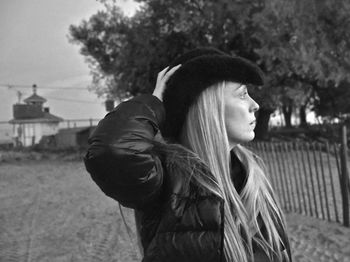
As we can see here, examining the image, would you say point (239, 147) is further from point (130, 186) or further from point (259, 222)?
point (130, 186)

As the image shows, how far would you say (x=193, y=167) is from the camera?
1.18 m

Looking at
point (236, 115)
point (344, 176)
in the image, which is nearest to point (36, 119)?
point (344, 176)

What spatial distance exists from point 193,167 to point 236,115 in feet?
0.80

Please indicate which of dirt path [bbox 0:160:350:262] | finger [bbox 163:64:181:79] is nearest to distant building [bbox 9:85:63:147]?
dirt path [bbox 0:160:350:262]

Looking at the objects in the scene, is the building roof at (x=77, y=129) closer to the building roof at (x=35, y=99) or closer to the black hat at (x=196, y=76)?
the building roof at (x=35, y=99)

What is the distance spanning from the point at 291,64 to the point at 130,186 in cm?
1130

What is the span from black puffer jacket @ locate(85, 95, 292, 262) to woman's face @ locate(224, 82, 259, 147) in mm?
251

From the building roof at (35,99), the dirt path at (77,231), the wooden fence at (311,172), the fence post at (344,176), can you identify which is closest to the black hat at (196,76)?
the dirt path at (77,231)

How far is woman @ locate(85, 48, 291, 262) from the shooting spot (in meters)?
1.07

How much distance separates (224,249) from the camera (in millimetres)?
1161

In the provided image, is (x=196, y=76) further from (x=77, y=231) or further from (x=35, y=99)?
→ (x=35, y=99)

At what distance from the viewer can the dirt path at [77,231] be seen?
166 inches

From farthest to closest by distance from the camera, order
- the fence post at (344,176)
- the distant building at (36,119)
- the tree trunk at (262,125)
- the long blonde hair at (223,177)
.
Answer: the distant building at (36,119), the tree trunk at (262,125), the fence post at (344,176), the long blonde hair at (223,177)

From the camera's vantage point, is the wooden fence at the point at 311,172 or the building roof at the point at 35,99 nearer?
the wooden fence at the point at 311,172
